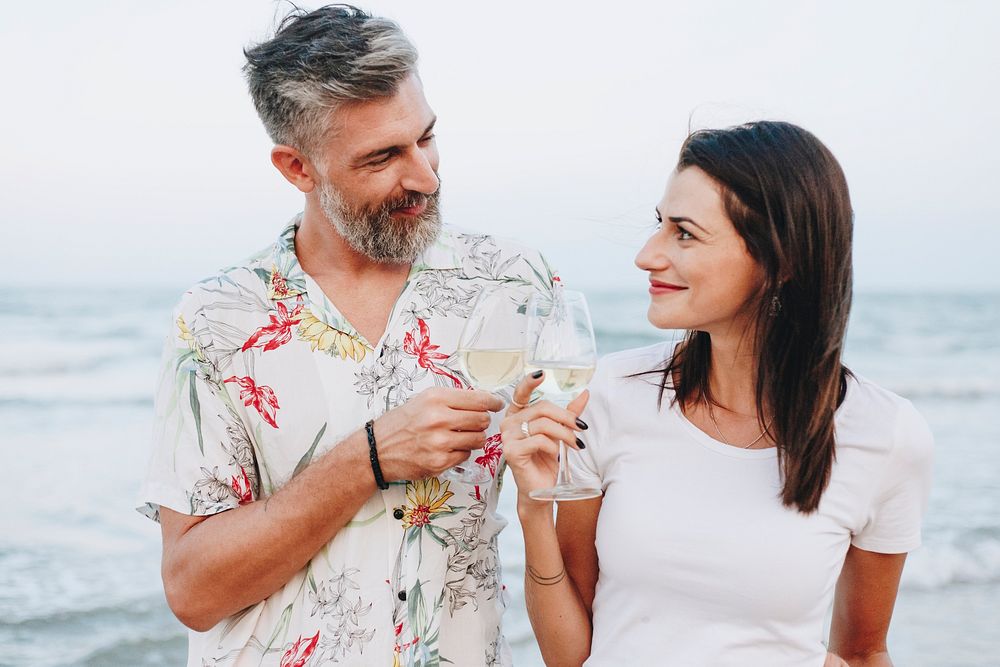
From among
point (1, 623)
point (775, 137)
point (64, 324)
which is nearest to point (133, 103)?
point (64, 324)

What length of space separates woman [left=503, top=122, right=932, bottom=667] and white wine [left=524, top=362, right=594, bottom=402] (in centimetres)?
20

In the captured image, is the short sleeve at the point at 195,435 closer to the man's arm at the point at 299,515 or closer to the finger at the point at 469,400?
the man's arm at the point at 299,515

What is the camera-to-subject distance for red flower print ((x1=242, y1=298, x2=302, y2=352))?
2.55 m

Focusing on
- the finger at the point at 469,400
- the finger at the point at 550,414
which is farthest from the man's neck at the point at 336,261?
the finger at the point at 550,414

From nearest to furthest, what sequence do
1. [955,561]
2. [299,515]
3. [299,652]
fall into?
[299,515] → [299,652] → [955,561]

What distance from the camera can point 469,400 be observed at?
215 centimetres

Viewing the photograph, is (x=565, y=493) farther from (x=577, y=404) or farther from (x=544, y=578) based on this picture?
(x=544, y=578)

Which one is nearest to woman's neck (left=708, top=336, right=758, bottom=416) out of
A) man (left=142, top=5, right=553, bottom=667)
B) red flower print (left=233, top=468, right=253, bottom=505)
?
man (left=142, top=5, right=553, bottom=667)

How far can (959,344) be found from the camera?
19578 millimetres

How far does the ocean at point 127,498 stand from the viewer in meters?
6.32

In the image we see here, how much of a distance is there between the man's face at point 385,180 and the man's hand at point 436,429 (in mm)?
577

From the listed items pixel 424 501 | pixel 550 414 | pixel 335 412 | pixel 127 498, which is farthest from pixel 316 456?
pixel 127 498

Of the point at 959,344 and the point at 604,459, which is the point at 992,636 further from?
the point at 959,344

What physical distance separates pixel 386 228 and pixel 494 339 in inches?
26.3
